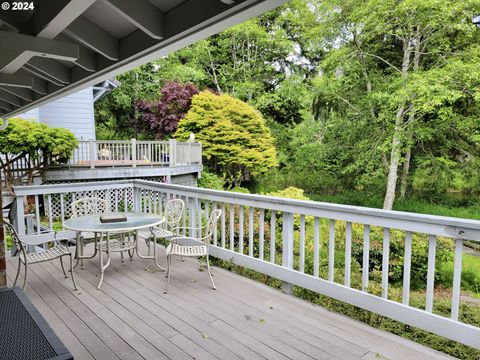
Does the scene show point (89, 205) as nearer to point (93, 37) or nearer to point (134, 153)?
point (93, 37)

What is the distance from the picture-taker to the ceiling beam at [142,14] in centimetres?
197

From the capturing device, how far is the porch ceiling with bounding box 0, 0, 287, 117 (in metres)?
1.77

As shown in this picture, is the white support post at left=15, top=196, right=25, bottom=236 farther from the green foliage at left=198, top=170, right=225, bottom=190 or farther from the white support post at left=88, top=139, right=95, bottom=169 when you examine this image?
the green foliage at left=198, top=170, right=225, bottom=190

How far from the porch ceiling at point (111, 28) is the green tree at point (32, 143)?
241 inches

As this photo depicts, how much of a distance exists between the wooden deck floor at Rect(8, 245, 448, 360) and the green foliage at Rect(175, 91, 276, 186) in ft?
36.5

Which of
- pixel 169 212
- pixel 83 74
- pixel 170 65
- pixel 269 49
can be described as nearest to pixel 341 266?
pixel 169 212

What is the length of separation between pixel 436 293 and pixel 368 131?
27.1ft

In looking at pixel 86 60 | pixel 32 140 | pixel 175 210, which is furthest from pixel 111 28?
pixel 32 140

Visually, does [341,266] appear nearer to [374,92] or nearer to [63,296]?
[63,296]

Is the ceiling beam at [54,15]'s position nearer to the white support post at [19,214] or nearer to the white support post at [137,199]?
the white support post at [19,214]

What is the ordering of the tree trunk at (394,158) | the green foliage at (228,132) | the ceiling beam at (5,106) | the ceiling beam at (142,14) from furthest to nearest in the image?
the green foliage at (228,132)
the tree trunk at (394,158)
the ceiling beam at (5,106)
the ceiling beam at (142,14)

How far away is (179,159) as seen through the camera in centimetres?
1249

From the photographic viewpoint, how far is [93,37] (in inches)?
100.0

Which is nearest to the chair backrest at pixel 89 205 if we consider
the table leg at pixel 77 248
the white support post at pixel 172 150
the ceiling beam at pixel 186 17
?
the table leg at pixel 77 248
